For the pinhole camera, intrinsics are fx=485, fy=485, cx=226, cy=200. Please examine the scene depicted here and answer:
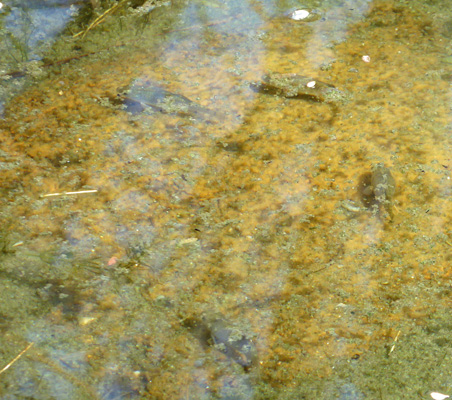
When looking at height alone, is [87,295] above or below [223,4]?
below

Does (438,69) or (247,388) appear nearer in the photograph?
(247,388)

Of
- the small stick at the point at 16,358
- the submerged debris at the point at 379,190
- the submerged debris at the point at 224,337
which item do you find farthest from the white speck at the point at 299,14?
the small stick at the point at 16,358

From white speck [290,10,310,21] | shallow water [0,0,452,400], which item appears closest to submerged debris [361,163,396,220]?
shallow water [0,0,452,400]

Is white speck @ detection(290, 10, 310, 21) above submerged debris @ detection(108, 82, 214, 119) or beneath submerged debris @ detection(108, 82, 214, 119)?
above

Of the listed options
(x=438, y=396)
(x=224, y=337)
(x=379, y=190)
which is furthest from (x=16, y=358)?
(x=379, y=190)

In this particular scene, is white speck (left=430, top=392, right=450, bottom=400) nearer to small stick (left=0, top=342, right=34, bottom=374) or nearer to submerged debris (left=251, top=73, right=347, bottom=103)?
small stick (left=0, top=342, right=34, bottom=374)

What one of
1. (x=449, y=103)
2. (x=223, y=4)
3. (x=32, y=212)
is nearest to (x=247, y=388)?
(x=32, y=212)

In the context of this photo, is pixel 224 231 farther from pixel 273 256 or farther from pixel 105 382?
pixel 105 382
